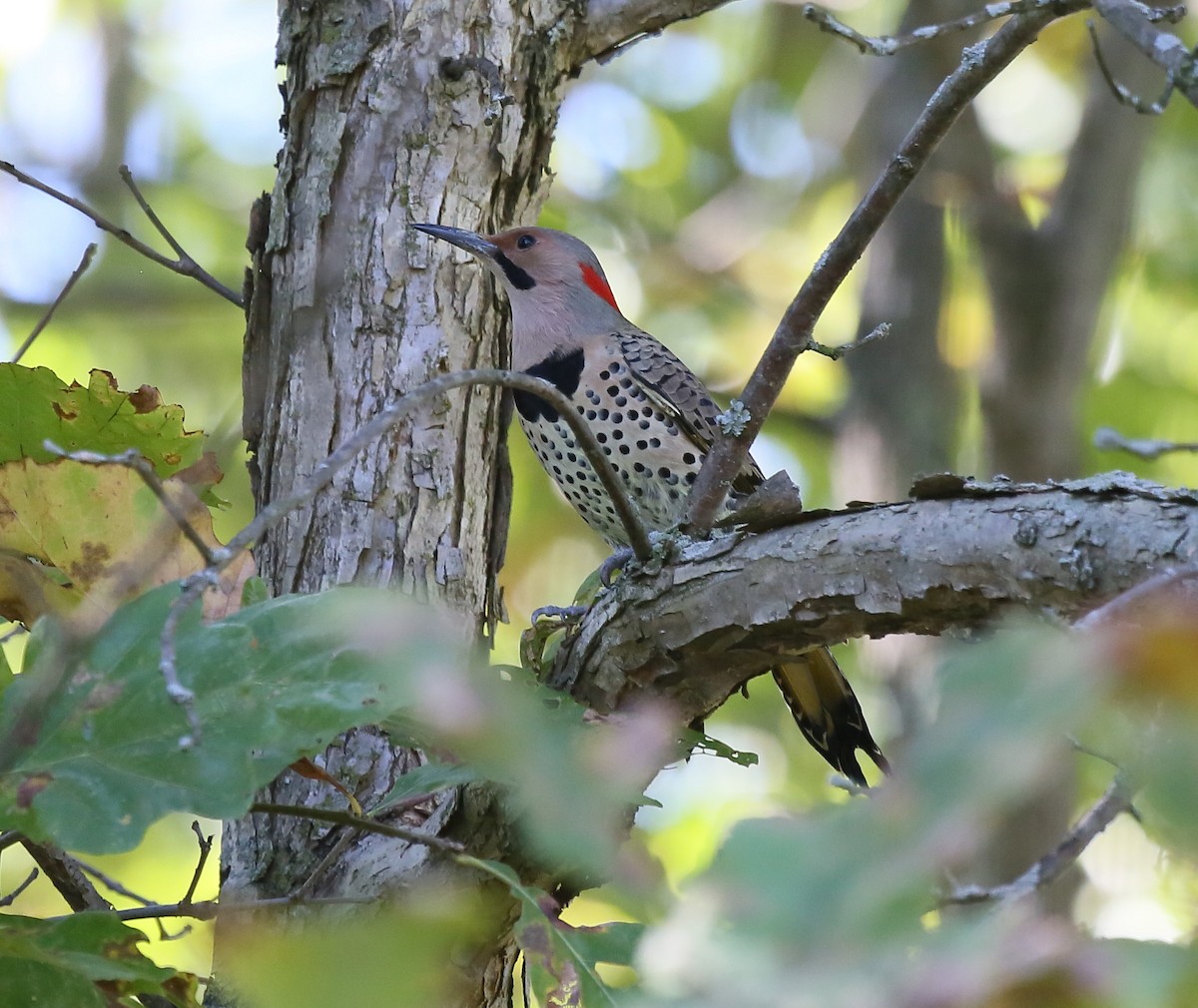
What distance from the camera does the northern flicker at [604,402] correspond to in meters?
3.40

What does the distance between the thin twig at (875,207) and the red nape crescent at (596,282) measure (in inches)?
73.1

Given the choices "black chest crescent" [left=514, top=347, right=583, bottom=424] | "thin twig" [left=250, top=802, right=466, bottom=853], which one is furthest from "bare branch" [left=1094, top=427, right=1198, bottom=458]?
"black chest crescent" [left=514, top=347, right=583, bottom=424]

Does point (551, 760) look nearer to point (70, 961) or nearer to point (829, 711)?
point (70, 961)

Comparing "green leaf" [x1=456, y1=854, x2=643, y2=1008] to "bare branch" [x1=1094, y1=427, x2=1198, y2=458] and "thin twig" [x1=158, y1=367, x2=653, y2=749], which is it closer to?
"thin twig" [x1=158, y1=367, x2=653, y2=749]

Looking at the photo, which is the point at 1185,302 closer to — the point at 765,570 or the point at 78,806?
the point at 765,570

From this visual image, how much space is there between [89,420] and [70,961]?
958mm

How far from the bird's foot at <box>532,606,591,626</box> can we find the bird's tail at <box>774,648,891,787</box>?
62 centimetres

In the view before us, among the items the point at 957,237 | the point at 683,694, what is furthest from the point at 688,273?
the point at 683,694

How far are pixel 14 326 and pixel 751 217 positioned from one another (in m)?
3.36

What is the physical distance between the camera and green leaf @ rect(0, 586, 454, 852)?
1447 millimetres

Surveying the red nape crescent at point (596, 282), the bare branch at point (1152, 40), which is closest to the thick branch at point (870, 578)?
the bare branch at point (1152, 40)

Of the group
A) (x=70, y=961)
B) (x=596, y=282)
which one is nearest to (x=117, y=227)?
(x=70, y=961)

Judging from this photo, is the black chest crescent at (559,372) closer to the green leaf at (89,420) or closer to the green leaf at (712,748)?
the green leaf at (89,420)

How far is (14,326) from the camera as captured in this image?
493cm
